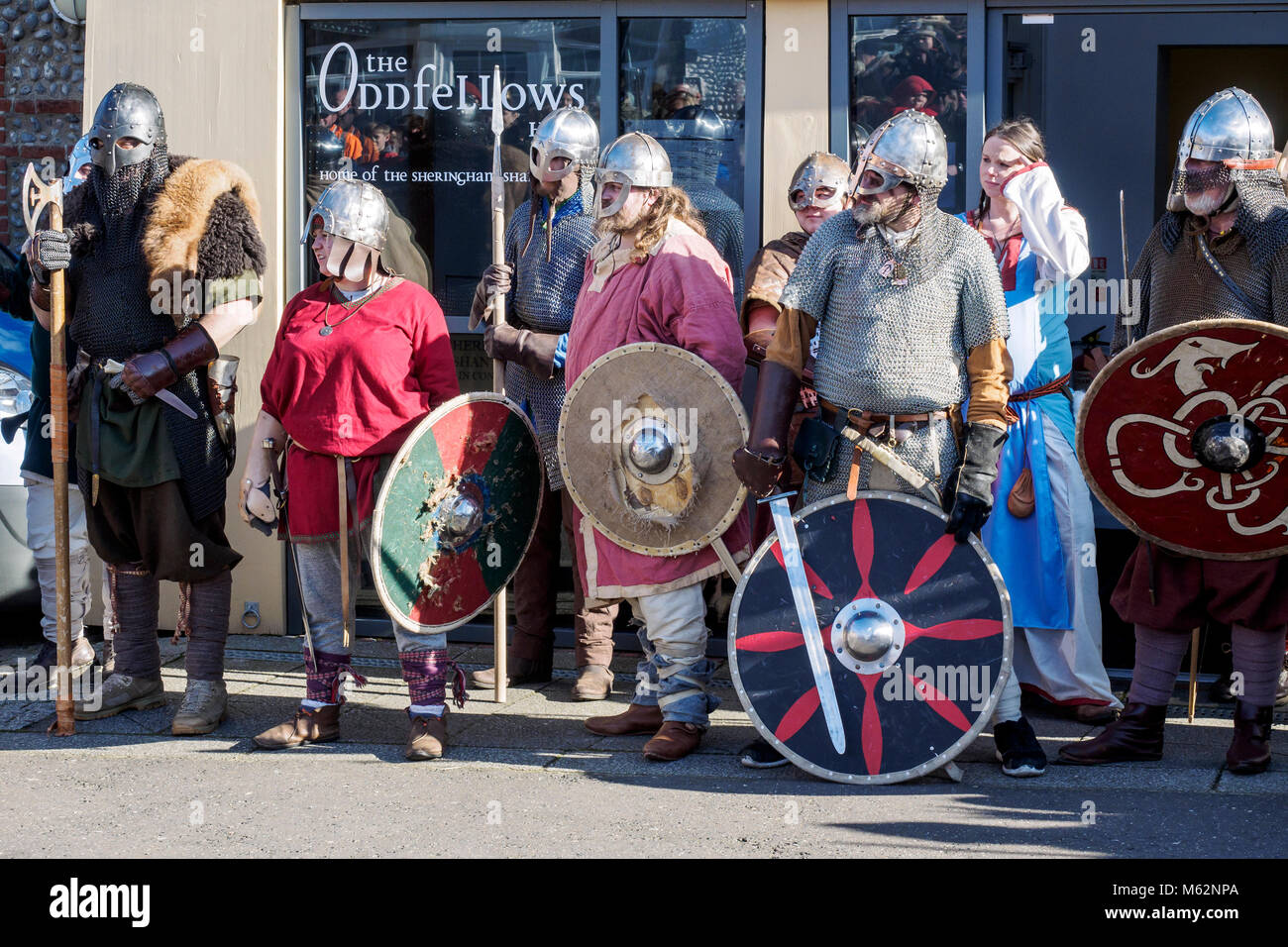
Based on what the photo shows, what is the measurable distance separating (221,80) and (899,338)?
3361 mm

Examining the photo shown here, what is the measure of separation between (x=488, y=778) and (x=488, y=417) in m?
1.07

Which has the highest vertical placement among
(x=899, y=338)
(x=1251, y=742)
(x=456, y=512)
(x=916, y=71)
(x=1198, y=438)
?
(x=916, y=71)

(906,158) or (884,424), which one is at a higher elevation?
(906,158)

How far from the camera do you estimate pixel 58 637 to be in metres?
5.07

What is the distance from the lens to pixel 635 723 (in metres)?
5.00

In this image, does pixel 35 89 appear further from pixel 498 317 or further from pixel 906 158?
pixel 906 158

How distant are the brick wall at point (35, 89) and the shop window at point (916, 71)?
3.98 m

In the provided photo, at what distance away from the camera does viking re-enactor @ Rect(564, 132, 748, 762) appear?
4598 millimetres

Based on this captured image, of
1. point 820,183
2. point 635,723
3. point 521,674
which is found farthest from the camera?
point 521,674

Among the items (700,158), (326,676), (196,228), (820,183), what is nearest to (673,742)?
(326,676)

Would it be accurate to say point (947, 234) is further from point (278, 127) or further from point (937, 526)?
point (278, 127)

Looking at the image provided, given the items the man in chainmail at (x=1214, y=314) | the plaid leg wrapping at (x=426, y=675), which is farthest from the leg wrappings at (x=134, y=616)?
the man in chainmail at (x=1214, y=314)

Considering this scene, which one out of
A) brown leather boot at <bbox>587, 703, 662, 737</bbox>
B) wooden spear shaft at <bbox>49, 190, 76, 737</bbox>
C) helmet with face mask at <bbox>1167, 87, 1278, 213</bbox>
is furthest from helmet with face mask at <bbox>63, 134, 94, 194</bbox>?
helmet with face mask at <bbox>1167, 87, 1278, 213</bbox>

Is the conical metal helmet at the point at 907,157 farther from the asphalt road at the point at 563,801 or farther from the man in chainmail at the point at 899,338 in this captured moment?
the asphalt road at the point at 563,801
